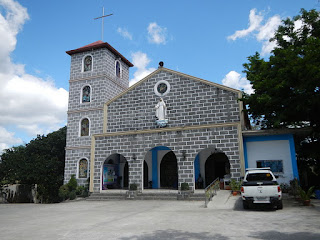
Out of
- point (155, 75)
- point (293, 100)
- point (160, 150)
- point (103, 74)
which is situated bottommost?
point (160, 150)

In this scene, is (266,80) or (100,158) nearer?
(266,80)

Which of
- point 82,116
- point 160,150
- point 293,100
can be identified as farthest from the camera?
point 82,116

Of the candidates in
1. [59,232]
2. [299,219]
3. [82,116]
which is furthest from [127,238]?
[82,116]

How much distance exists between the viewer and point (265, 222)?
7.37 meters

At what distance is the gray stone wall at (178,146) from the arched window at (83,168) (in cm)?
384

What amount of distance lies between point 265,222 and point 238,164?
6.92m

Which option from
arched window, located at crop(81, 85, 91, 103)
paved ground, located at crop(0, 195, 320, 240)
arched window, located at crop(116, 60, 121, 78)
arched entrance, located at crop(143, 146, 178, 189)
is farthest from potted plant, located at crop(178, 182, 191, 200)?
arched window, located at crop(116, 60, 121, 78)

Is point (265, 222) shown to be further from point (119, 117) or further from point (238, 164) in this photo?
point (119, 117)

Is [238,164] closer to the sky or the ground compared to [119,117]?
closer to the ground

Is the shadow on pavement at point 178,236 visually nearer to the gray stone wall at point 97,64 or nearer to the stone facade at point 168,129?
the stone facade at point 168,129

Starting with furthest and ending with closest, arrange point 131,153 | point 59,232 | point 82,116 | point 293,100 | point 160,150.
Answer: point 82,116
point 160,150
point 131,153
point 293,100
point 59,232

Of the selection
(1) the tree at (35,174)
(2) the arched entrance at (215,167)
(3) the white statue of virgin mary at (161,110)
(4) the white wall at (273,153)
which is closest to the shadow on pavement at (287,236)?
(4) the white wall at (273,153)

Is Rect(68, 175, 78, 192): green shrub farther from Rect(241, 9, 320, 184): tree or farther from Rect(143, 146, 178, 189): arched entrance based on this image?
Rect(241, 9, 320, 184): tree

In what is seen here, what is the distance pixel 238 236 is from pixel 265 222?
192 centimetres
